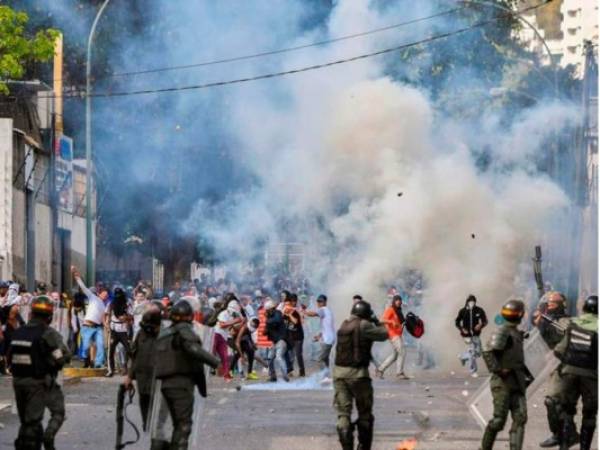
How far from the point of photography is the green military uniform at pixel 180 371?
12.9 meters

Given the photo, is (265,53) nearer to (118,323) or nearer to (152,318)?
(118,323)

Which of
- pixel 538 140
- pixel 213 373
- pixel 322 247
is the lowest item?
pixel 213 373

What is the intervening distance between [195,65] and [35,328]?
27.7 m

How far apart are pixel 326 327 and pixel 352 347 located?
1285 cm

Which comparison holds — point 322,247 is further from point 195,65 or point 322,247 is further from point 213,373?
point 213,373

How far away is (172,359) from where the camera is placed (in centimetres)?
1294

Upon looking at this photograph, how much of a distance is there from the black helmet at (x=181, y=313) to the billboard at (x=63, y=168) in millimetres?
27072

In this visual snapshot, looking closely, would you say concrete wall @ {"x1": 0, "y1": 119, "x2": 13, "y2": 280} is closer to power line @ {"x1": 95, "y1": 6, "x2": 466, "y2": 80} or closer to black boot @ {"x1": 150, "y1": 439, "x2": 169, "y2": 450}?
power line @ {"x1": 95, "y1": 6, "x2": 466, "y2": 80}

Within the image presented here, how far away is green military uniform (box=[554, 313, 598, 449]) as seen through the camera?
45.7ft

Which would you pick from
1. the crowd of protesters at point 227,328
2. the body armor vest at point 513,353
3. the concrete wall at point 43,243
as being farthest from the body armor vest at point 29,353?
the concrete wall at point 43,243

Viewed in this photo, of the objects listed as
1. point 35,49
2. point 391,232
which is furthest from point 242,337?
point 391,232

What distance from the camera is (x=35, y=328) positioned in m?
13.1

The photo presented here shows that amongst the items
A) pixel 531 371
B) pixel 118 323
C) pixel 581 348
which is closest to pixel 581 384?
pixel 581 348

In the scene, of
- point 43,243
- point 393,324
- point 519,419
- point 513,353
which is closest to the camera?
point 519,419
